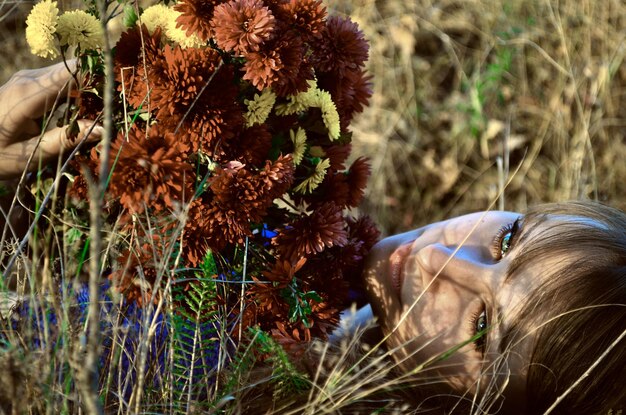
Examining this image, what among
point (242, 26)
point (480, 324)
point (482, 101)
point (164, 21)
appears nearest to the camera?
point (242, 26)

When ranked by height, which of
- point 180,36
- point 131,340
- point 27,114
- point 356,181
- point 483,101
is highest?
point 180,36

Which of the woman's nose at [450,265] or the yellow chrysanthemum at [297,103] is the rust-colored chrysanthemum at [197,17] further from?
the woman's nose at [450,265]

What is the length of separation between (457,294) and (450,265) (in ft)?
0.26

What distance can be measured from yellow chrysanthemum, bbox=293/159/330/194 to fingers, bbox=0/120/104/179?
17.5 inches

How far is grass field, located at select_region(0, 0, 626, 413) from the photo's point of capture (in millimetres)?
3645

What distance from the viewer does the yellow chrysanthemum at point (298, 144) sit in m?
1.52

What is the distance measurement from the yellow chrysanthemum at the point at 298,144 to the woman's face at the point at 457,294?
43 centimetres

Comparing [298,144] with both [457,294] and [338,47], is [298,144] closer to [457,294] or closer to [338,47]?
[338,47]

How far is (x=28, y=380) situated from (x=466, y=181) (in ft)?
10.5

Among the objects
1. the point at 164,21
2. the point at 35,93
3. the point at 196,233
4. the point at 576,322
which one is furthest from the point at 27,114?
the point at 576,322

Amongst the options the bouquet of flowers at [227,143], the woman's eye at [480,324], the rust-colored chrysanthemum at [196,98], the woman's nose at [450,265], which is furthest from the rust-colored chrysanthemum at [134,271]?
the woman's eye at [480,324]

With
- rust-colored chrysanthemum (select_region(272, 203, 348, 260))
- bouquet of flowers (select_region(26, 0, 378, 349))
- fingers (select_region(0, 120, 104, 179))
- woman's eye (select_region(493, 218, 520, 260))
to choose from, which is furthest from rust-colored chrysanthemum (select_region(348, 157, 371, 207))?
fingers (select_region(0, 120, 104, 179))

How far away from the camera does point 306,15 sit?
146 cm

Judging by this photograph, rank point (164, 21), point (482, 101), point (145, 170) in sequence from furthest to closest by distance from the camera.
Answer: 1. point (482, 101)
2. point (164, 21)
3. point (145, 170)
